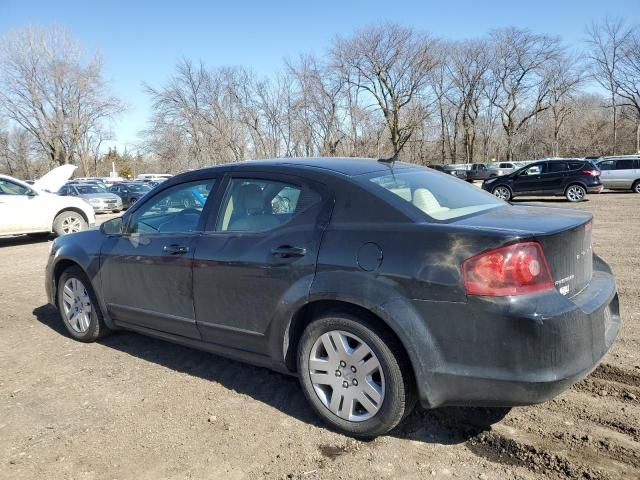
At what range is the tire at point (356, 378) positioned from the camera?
8.87 ft

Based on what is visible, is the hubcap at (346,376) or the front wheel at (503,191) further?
the front wheel at (503,191)

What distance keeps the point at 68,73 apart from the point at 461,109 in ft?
144

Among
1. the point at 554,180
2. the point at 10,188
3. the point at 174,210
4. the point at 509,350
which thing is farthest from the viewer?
the point at 554,180

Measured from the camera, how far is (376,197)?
9.61 ft

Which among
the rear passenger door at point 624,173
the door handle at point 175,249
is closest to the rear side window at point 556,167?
the rear passenger door at point 624,173

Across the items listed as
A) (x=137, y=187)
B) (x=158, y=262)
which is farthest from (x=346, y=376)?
(x=137, y=187)

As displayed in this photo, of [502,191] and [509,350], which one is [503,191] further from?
[509,350]

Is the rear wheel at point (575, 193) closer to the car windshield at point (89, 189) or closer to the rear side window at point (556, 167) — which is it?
the rear side window at point (556, 167)

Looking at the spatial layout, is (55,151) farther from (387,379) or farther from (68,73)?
(387,379)

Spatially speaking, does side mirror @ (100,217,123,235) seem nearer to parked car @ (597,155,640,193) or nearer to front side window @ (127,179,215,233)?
Result: front side window @ (127,179,215,233)

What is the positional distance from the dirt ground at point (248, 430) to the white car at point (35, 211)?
8088mm

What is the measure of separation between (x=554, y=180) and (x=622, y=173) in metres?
4.52

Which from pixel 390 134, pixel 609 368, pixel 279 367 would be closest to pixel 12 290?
pixel 279 367

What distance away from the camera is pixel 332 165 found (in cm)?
339
